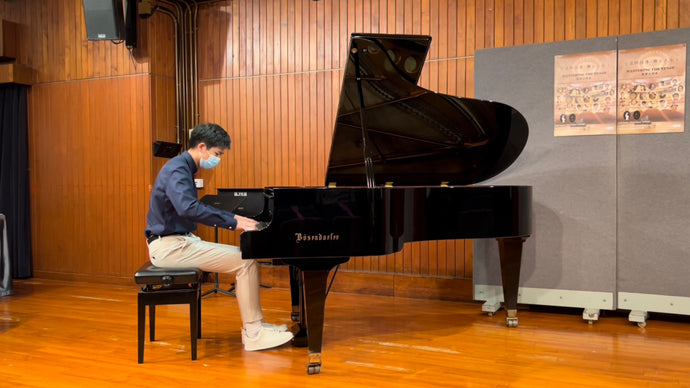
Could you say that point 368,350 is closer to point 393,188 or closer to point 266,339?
point 266,339

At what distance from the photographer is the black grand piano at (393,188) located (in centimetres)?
308

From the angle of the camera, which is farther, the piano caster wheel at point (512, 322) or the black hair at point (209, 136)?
the piano caster wheel at point (512, 322)

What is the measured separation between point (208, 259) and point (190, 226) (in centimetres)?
27

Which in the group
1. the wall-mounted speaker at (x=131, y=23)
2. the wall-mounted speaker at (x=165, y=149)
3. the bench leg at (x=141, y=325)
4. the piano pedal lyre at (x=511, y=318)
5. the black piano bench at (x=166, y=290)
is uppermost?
the wall-mounted speaker at (x=131, y=23)

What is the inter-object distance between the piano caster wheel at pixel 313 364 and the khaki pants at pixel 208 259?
51 cm

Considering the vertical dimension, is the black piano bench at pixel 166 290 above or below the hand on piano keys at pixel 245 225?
below

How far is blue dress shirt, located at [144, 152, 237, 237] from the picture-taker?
3.33 metres

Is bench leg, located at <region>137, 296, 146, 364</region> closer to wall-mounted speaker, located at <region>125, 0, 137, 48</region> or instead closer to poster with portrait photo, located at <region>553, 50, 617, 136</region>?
poster with portrait photo, located at <region>553, 50, 617, 136</region>

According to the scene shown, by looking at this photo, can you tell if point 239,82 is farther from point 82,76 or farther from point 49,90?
point 49,90

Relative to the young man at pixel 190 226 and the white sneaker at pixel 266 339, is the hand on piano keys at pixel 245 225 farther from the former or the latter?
the white sneaker at pixel 266 339

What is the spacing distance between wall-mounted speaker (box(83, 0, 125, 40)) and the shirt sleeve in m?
3.09

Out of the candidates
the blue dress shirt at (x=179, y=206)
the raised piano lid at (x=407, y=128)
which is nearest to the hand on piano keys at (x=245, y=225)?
the blue dress shirt at (x=179, y=206)

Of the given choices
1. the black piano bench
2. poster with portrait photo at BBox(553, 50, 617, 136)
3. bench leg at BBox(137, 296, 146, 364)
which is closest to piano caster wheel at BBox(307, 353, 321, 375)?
the black piano bench

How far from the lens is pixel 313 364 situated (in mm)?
3174
